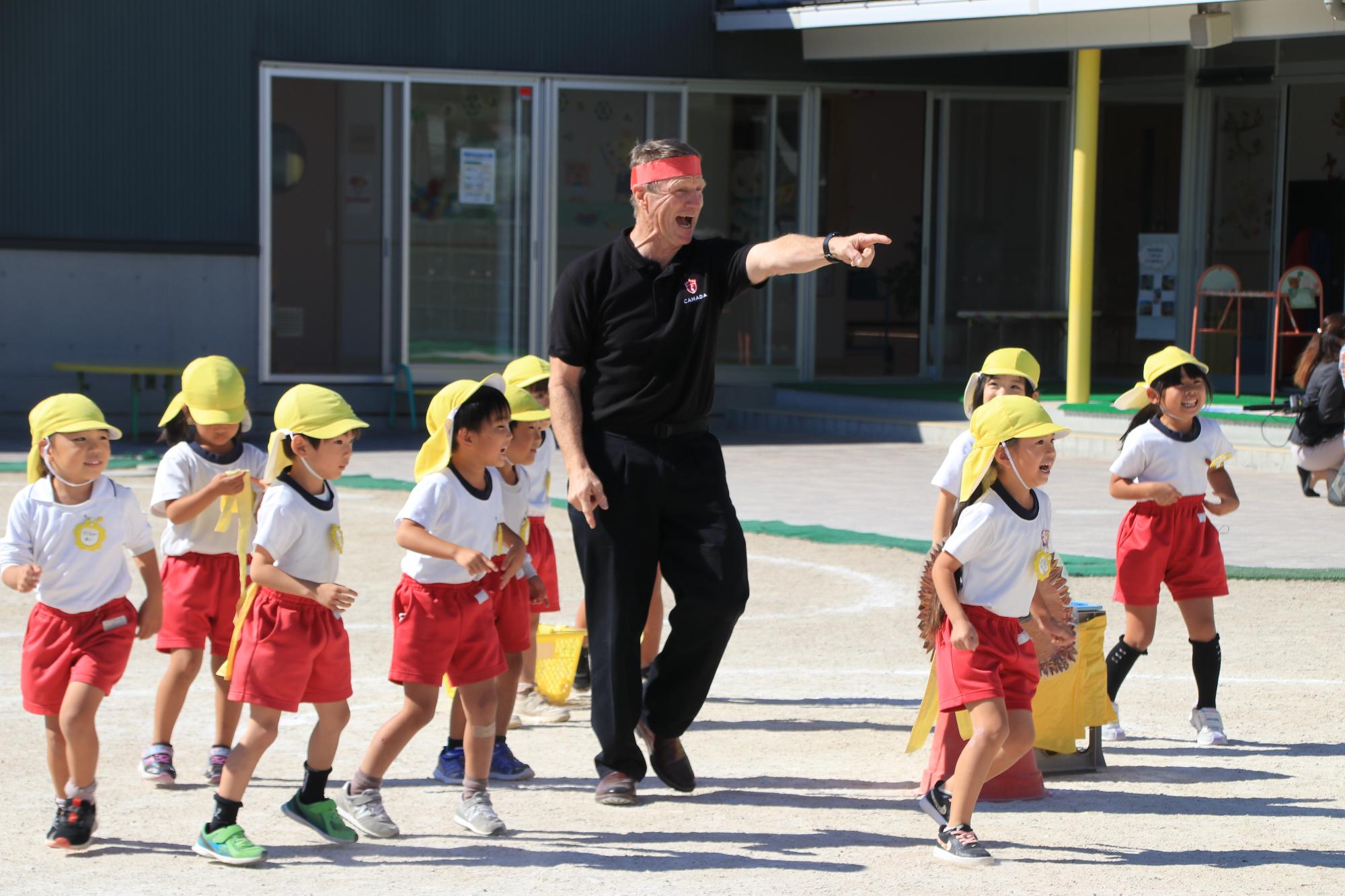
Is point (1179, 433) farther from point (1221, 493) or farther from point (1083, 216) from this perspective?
point (1083, 216)

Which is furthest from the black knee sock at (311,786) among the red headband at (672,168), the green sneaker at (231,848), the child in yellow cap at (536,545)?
the red headband at (672,168)

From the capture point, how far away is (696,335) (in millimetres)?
5906

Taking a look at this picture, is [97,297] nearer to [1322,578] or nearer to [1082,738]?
[1322,578]

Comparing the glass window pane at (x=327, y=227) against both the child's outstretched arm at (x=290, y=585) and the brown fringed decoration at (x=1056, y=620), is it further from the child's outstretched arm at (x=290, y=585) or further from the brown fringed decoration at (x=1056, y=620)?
the brown fringed decoration at (x=1056, y=620)

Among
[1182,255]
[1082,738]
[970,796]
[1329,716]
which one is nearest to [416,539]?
[970,796]

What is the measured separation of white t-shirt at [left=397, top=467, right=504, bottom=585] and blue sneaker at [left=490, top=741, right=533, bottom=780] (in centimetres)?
83

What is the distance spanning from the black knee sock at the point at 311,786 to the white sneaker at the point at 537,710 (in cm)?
181

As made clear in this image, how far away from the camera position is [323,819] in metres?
5.40

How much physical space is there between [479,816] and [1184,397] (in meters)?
3.22

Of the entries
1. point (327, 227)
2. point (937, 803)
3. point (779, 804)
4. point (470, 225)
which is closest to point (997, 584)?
point (937, 803)

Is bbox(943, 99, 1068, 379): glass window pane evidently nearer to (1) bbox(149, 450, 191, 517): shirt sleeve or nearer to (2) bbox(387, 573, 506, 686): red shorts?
(1) bbox(149, 450, 191, 517): shirt sleeve

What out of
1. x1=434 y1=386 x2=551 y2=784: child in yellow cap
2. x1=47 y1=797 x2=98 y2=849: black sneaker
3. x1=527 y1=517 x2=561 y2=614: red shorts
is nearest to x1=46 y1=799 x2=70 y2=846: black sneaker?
x1=47 y1=797 x2=98 y2=849: black sneaker

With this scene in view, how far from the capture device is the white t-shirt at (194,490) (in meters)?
6.09

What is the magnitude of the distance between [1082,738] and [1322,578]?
4.66 meters
